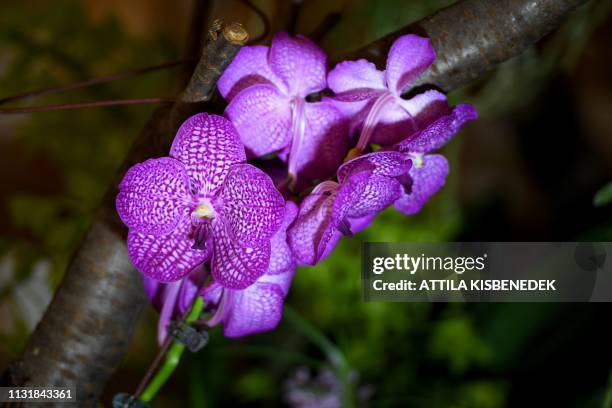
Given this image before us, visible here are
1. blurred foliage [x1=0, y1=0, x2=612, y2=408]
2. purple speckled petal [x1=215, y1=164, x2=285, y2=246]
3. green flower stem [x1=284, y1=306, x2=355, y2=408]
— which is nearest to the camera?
purple speckled petal [x1=215, y1=164, x2=285, y2=246]

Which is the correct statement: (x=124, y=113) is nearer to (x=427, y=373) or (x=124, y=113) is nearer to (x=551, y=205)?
(x=427, y=373)

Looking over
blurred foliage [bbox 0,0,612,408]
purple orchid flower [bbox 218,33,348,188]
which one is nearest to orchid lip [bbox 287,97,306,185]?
purple orchid flower [bbox 218,33,348,188]

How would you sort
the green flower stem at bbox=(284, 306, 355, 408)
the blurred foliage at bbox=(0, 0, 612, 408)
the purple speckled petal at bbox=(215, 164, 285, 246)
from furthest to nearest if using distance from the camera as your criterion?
the blurred foliage at bbox=(0, 0, 612, 408), the green flower stem at bbox=(284, 306, 355, 408), the purple speckled petal at bbox=(215, 164, 285, 246)

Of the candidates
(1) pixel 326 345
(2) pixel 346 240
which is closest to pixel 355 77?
(1) pixel 326 345

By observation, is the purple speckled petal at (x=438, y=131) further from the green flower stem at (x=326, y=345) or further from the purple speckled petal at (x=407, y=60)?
the green flower stem at (x=326, y=345)

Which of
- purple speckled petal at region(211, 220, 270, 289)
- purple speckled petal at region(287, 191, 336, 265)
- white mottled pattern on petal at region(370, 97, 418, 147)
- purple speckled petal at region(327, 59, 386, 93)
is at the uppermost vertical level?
purple speckled petal at region(327, 59, 386, 93)

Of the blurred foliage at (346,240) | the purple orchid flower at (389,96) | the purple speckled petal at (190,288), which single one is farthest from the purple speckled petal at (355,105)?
the blurred foliage at (346,240)

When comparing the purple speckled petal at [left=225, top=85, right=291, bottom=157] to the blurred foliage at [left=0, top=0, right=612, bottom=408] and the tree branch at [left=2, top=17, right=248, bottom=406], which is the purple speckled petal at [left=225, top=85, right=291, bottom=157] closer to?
the tree branch at [left=2, top=17, right=248, bottom=406]
